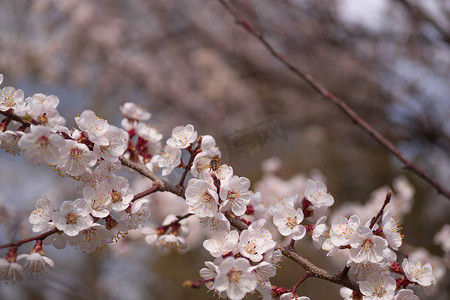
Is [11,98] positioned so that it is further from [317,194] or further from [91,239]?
[317,194]

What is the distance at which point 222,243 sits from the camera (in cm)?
125

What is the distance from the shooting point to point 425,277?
4.35 feet

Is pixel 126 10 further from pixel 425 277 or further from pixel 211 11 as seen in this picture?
pixel 425 277

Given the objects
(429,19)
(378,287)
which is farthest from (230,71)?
(378,287)

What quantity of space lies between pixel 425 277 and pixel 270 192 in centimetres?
183

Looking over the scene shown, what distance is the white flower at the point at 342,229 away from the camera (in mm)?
1319

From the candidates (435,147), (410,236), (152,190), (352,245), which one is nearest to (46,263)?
(152,190)

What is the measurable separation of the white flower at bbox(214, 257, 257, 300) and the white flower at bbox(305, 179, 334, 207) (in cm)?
50

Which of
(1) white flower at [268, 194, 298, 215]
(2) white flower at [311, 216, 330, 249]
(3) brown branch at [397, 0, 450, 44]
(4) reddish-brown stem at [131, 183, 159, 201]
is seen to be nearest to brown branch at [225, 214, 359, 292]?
(2) white flower at [311, 216, 330, 249]

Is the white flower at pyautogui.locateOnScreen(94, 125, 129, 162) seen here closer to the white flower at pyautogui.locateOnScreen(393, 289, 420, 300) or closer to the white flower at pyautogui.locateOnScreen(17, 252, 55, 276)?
the white flower at pyautogui.locateOnScreen(17, 252, 55, 276)

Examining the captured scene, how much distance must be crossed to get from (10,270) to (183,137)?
0.72m

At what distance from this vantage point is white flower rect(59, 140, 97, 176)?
1.23 m

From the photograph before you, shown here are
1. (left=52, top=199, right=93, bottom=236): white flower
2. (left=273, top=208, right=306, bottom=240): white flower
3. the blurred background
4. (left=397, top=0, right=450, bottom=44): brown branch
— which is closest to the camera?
(left=52, top=199, right=93, bottom=236): white flower

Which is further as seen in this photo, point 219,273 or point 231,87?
point 231,87
